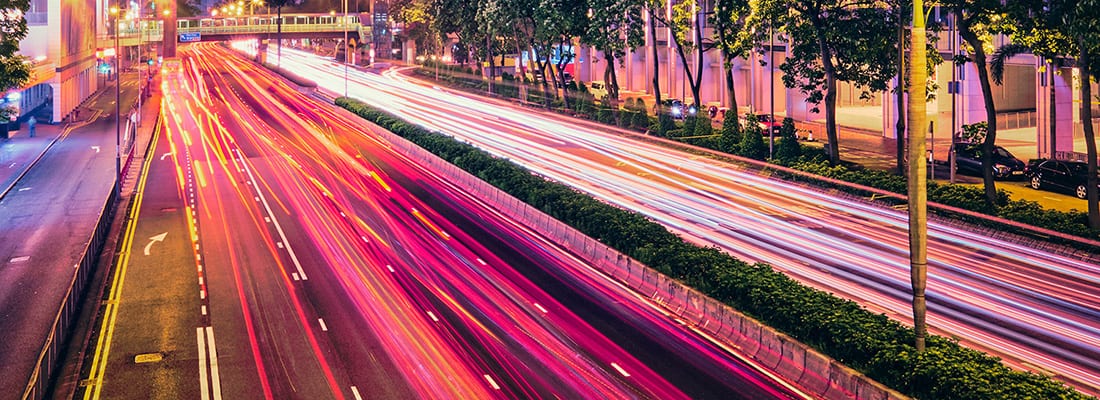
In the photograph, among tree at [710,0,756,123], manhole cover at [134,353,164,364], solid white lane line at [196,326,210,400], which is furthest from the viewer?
tree at [710,0,756,123]

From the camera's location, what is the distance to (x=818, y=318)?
82.9 feet

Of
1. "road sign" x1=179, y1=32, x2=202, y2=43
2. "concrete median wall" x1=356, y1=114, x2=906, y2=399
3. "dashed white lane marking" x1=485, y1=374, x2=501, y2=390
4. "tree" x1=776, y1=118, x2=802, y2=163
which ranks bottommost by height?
"dashed white lane marking" x1=485, y1=374, x2=501, y2=390

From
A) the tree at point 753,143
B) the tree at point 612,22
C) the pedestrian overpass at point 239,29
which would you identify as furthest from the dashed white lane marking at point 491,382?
the pedestrian overpass at point 239,29

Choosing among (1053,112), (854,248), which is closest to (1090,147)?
(854,248)

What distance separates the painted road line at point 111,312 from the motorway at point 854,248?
21.2 metres

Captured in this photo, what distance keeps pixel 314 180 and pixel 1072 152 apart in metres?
43.4

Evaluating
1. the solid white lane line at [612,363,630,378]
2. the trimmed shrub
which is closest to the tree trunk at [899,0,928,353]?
the solid white lane line at [612,363,630,378]

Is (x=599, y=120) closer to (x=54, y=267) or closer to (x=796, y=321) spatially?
(x=54, y=267)

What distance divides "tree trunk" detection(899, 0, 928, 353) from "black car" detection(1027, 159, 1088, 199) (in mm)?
31213

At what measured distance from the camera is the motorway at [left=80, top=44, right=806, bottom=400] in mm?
25234

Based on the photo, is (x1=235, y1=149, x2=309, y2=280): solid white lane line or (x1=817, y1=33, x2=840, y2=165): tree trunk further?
(x1=817, y1=33, x2=840, y2=165): tree trunk

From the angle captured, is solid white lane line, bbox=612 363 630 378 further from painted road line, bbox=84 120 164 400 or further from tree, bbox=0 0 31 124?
tree, bbox=0 0 31 124

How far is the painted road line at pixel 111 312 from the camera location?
26078 millimetres

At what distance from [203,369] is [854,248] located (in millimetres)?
23397
